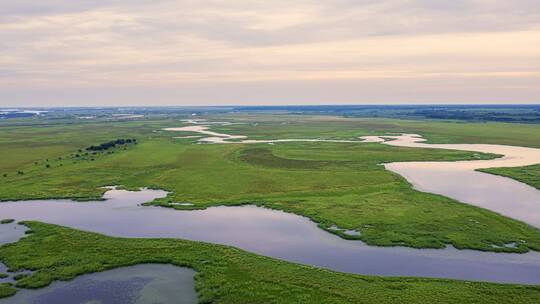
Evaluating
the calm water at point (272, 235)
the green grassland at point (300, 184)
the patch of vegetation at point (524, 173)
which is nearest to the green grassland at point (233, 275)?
the calm water at point (272, 235)

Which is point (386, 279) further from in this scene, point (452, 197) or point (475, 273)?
point (452, 197)

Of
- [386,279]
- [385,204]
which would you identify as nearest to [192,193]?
[385,204]

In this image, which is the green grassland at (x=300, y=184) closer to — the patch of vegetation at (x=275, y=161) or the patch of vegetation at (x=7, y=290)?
the patch of vegetation at (x=275, y=161)

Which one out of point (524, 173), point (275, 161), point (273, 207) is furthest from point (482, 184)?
point (275, 161)

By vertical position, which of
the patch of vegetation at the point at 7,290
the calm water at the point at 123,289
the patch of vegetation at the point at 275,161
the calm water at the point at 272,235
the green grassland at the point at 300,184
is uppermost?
the patch of vegetation at the point at 275,161

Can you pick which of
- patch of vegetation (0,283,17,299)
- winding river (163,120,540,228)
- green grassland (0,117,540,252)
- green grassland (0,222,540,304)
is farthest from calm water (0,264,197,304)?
→ winding river (163,120,540,228)

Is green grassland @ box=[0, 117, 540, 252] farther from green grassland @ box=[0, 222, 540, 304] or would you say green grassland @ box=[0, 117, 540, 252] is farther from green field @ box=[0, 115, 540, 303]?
green grassland @ box=[0, 222, 540, 304]
